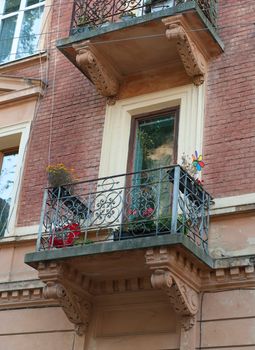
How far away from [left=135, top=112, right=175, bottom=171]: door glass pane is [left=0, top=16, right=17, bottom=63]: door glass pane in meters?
3.71

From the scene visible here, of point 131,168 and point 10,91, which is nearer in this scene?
point 131,168

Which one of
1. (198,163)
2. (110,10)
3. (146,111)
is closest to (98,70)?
(146,111)

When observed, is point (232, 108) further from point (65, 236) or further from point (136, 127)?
point (65, 236)

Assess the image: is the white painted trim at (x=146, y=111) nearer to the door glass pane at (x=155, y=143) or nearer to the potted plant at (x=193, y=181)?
the door glass pane at (x=155, y=143)

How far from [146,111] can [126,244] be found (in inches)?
121

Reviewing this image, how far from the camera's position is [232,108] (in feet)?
32.6

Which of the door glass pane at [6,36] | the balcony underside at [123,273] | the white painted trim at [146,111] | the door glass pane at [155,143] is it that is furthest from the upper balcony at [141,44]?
the balcony underside at [123,273]

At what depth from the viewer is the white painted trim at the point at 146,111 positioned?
1012 centimetres

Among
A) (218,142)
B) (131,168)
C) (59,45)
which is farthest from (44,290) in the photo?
(59,45)

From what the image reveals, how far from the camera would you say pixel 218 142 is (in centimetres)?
980

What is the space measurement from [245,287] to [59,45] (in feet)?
16.4

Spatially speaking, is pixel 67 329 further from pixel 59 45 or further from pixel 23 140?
pixel 59 45

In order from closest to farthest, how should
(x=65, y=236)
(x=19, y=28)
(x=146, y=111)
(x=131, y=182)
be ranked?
(x=65, y=236) < (x=131, y=182) < (x=146, y=111) < (x=19, y=28)

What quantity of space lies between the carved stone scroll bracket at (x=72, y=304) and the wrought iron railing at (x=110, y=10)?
14.4ft
